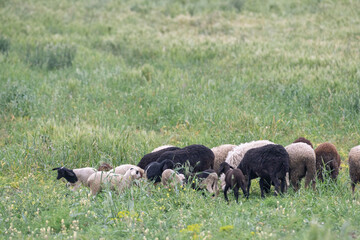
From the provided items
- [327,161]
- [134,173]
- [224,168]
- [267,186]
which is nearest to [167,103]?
[134,173]

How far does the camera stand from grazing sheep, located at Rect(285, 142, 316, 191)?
24.1ft

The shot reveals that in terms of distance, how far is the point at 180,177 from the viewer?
7.29m

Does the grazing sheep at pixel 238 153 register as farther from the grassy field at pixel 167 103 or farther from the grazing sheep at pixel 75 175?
the grazing sheep at pixel 75 175

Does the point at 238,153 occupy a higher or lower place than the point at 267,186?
higher

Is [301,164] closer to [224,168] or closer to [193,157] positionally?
[224,168]

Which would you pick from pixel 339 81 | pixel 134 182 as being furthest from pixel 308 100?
pixel 134 182

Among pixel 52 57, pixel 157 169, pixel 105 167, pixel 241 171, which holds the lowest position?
pixel 105 167

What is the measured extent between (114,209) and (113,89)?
8.02 meters

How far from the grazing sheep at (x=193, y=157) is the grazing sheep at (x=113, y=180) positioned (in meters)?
0.71

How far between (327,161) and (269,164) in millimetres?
1131

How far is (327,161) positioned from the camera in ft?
24.8

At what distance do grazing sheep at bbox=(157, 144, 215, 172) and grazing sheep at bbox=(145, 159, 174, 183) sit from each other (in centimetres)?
44

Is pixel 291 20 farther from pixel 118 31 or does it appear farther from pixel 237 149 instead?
pixel 237 149

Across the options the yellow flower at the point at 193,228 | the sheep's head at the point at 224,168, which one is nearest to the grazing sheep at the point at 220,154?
the sheep's head at the point at 224,168
